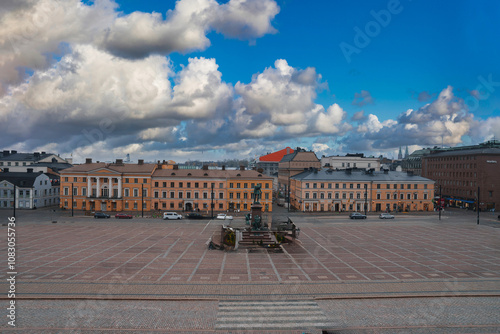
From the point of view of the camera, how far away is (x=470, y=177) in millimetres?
83375

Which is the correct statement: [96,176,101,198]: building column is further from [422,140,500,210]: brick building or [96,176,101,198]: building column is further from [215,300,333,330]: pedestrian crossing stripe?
[422,140,500,210]: brick building

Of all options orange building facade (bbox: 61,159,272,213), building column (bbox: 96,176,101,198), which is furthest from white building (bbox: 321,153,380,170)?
building column (bbox: 96,176,101,198)

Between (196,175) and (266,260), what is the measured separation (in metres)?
42.3

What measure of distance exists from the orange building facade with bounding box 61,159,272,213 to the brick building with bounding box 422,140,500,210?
5353cm

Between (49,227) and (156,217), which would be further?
(156,217)

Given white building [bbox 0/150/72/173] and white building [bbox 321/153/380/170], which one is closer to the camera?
white building [bbox 0/150/72/173]

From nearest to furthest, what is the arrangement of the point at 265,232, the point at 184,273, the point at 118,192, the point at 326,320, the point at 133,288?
the point at 326,320, the point at 133,288, the point at 184,273, the point at 265,232, the point at 118,192

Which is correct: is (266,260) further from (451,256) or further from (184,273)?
(451,256)

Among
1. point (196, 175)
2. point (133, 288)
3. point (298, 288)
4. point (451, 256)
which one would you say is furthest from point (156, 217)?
point (451, 256)

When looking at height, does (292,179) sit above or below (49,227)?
above

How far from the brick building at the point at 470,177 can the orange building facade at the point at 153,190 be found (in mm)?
53534

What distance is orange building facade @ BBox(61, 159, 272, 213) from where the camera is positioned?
222 feet

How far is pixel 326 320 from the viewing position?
17.3m

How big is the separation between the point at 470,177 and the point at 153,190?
3090 inches
